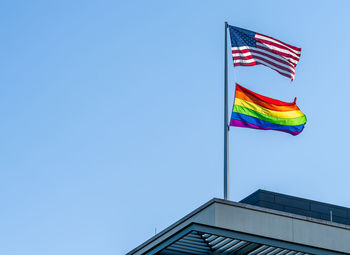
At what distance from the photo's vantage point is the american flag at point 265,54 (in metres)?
25.0

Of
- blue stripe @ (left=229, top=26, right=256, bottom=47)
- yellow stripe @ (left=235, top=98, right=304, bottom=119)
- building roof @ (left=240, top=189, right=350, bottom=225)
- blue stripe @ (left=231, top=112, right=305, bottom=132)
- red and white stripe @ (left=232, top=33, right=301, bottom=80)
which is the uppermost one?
blue stripe @ (left=229, top=26, right=256, bottom=47)

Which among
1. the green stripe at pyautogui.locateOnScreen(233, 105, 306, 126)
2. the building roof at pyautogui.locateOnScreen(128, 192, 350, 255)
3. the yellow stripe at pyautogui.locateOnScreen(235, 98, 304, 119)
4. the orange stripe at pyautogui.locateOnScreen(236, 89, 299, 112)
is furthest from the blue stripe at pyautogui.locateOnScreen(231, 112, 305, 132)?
the building roof at pyautogui.locateOnScreen(128, 192, 350, 255)

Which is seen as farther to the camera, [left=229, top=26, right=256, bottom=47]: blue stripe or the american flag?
[left=229, top=26, right=256, bottom=47]: blue stripe

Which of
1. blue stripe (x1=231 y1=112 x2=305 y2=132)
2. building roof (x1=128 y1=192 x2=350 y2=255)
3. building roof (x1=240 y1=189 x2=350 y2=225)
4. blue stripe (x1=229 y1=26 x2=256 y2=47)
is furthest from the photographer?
blue stripe (x1=229 y1=26 x2=256 y2=47)

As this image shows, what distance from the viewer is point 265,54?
25.0 metres

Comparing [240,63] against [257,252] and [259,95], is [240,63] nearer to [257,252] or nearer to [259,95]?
[259,95]

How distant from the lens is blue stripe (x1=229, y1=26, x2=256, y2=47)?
25219 mm

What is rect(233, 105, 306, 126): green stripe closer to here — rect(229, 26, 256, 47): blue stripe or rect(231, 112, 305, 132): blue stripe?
rect(231, 112, 305, 132): blue stripe

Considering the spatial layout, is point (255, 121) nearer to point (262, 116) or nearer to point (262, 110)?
point (262, 116)

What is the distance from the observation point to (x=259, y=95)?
944 inches

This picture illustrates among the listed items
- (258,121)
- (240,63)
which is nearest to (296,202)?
(258,121)

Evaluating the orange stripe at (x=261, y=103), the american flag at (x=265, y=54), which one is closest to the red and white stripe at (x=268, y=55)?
the american flag at (x=265, y=54)

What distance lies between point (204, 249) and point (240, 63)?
6642mm

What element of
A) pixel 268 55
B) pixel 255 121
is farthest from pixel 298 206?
pixel 268 55
